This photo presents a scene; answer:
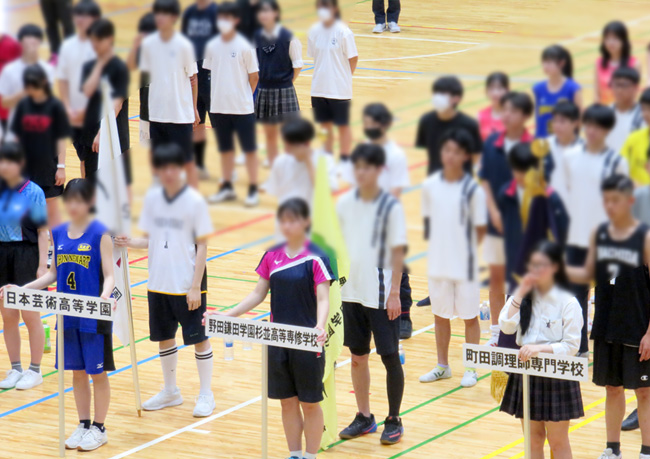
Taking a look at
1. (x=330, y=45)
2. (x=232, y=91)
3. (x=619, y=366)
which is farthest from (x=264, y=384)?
(x=232, y=91)

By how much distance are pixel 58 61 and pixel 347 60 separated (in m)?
1.41

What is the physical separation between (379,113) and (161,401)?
6798 millimetres

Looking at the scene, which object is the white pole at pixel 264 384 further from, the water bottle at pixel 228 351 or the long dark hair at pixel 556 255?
the long dark hair at pixel 556 255

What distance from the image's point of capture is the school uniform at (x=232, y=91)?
1.99m

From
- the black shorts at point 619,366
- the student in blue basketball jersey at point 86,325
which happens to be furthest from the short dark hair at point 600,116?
the student in blue basketball jersey at point 86,325

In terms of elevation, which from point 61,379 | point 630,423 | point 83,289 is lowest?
point 630,423

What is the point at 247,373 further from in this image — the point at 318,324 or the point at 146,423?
the point at 318,324

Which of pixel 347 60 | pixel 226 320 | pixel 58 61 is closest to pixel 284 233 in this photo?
pixel 58 61

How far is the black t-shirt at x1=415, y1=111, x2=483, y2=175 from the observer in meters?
1.82

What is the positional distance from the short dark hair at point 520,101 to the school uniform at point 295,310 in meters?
4.82

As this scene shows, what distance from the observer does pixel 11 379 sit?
8.81 meters

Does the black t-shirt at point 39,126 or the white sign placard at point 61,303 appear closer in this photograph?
the black t-shirt at point 39,126

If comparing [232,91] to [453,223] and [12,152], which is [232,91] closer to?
[12,152]

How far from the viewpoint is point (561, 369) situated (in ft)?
19.4
